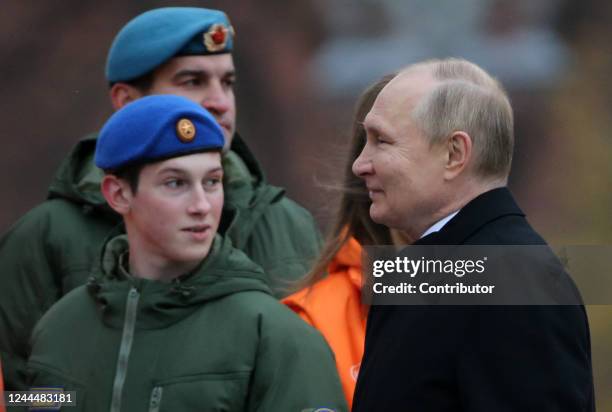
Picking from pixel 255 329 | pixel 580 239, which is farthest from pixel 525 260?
pixel 580 239

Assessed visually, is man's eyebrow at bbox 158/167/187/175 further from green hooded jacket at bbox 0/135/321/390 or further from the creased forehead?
the creased forehead

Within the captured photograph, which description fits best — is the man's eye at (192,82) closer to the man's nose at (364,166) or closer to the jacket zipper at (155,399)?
the jacket zipper at (155,399)

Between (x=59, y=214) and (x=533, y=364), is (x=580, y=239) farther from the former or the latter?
(x=533, y=364)

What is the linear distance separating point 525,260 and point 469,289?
4.9 inches

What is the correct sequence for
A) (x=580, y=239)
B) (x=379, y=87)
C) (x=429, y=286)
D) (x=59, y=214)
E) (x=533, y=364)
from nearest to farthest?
(x=533, y=364), (x=429, y=286), (x=379, y=87), (x=59, y=214), (x=580, y=239)

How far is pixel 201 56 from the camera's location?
441 centimetres

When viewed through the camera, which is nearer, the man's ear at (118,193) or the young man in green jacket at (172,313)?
the young man in green jacket at (172,313)

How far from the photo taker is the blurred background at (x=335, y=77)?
641cm

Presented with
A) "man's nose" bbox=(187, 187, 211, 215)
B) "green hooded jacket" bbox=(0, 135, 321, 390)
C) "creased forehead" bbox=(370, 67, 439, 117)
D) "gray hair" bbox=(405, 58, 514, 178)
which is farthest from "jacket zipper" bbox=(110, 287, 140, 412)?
"gray hair" bbox=(405, 58, 514, 178)

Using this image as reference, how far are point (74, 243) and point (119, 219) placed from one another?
0.54 feet

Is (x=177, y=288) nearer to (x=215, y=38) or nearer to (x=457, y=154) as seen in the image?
(x=457, y=154)

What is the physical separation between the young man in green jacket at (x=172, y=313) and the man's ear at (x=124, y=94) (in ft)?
2.15

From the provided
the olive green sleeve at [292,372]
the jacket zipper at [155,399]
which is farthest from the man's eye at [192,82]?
the jacket zipper at [155,399]

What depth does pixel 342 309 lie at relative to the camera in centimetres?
373
